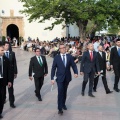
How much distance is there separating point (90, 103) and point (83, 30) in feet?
70.4

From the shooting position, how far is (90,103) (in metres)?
8.70

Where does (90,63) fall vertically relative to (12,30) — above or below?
below

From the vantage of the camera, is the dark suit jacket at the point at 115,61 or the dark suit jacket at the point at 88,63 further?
the dark suit jacket at the point at 115,61

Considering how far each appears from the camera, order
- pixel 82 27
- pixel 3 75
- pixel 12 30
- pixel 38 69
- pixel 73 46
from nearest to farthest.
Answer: pixel 3 75, pixel 38 69, pixel 73 46, pixel 82 27, pixel 12 30

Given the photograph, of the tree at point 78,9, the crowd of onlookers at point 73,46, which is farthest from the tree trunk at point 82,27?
the tree at point 78,9

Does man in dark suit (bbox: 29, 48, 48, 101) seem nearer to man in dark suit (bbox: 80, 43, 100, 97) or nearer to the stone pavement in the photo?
the stone pavement

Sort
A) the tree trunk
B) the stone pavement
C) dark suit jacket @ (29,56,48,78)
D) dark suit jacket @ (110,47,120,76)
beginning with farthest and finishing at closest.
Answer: the tree trunk → dark suit jacket @ (110,47,120,76) → dark suit jacket @ (29,56,48,78) → the stone pavement

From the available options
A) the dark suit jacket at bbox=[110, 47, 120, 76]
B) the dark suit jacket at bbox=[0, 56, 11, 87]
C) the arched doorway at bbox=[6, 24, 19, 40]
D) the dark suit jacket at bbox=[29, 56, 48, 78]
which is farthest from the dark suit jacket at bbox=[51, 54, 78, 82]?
the arched doorway at bbox=[6, 24, 19, 40]

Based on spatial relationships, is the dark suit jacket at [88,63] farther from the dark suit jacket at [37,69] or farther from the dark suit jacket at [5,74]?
the dark suit jacket at [5,74]

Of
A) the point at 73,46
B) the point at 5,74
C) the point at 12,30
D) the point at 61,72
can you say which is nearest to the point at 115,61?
the point at 61,72

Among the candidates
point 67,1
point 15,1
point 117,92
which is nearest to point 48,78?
point 117,92

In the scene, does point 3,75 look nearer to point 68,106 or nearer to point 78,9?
point 68,106

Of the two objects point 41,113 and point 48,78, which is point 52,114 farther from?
point 48,78

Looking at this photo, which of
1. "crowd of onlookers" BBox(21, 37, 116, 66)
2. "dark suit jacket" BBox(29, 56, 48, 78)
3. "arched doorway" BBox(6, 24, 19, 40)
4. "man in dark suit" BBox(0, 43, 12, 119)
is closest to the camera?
"man in dark suit" BBox(0, 43, 12, 119)
